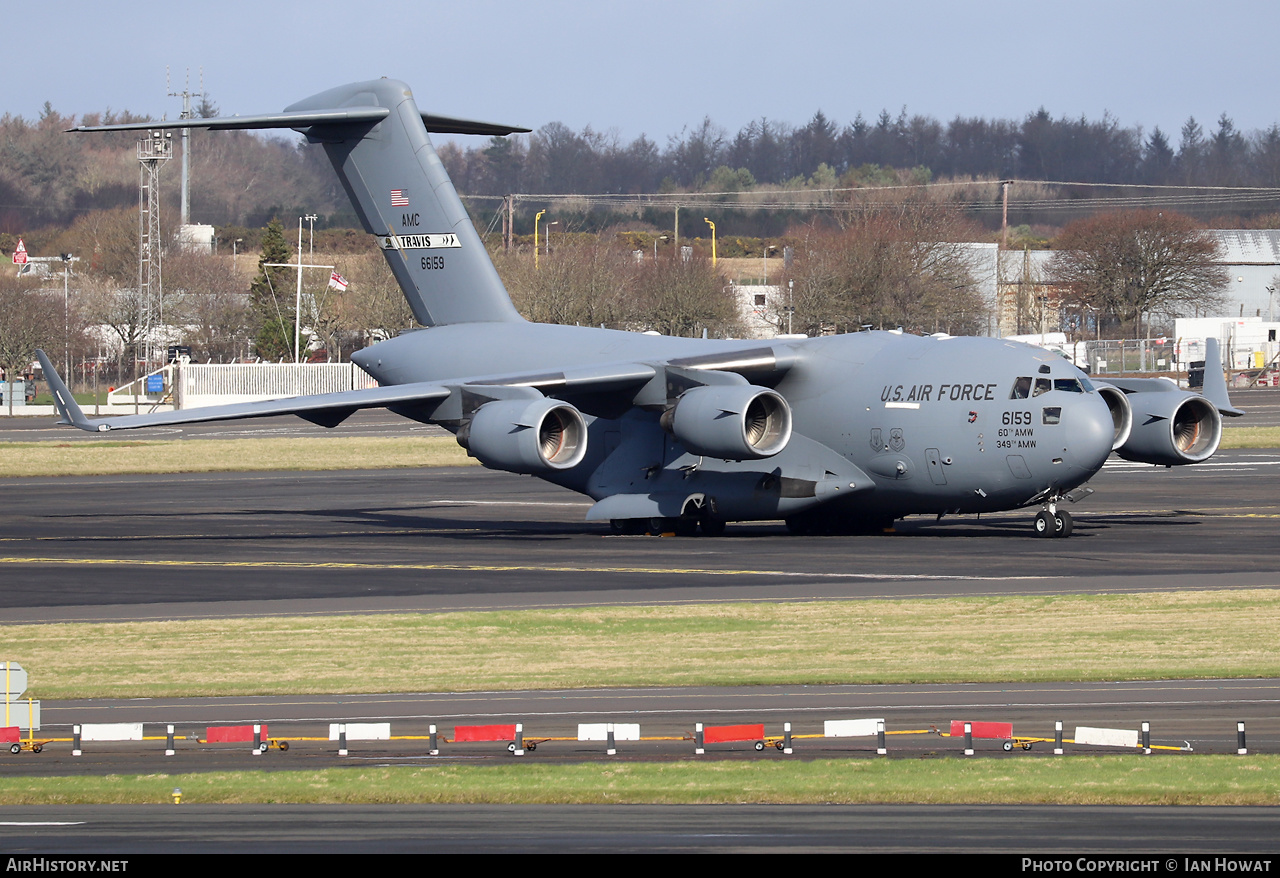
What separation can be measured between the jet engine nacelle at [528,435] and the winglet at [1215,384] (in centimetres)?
1179

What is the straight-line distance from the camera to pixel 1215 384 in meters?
29.1

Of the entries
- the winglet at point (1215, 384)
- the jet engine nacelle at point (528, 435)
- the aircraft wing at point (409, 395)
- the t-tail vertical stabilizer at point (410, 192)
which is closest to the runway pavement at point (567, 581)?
the jet engine nacelle at point (528, 435)

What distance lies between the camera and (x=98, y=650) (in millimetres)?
17016

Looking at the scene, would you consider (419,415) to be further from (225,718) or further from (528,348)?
(225,718)

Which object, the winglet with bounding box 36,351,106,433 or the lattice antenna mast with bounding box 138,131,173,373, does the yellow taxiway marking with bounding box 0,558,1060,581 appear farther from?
the lattice antenna mast with bounding box 138,131,173,373

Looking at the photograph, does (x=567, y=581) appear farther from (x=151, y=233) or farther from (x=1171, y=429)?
(x=151, y=233)

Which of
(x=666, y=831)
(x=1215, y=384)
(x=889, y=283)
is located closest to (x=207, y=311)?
(x=889, y=283)

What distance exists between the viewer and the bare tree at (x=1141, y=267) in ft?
311

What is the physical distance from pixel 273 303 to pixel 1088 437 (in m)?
78.7

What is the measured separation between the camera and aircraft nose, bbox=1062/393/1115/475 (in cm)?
2473

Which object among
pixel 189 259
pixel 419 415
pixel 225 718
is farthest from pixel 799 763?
pixel 189 259

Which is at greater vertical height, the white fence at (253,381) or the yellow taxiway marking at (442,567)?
the white fence at (253,381)

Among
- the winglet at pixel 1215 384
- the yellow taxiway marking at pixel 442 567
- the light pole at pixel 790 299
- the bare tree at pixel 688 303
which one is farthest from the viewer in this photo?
the bare tree at pixel 688 303

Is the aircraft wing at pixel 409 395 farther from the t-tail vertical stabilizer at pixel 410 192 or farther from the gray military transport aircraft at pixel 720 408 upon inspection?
the t-tail vertical stabilizer at pixel 410 192
